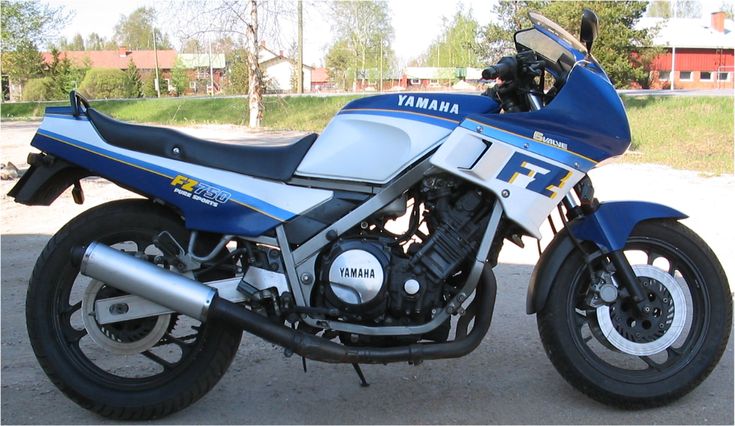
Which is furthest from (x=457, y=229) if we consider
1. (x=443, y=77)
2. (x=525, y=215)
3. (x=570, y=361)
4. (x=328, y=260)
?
(x=443, y=77)

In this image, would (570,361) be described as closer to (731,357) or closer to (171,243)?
(731,357)

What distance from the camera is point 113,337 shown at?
11.3ft

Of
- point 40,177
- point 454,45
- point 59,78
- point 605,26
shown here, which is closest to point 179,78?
point 59,78

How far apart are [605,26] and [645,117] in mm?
3864

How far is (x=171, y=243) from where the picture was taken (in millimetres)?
3396

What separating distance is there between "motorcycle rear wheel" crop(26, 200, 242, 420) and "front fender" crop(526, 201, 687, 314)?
4.75ft

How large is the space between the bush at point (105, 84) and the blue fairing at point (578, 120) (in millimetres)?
45713

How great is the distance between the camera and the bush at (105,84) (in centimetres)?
4559

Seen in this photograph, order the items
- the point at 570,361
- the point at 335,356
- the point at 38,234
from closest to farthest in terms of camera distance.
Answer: the point at 335,356
the point at 570,361
the point at 38,234

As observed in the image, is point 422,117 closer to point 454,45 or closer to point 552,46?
point 552,46

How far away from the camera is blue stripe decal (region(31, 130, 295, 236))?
11.0ft

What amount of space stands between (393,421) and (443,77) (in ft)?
127

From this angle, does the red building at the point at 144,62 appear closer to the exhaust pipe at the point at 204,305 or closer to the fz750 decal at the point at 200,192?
the fz750 decal at the point at 200,192

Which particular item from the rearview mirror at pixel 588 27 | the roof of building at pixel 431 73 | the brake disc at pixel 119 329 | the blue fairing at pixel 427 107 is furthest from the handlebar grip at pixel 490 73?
the roof of building at pixel 431 73
